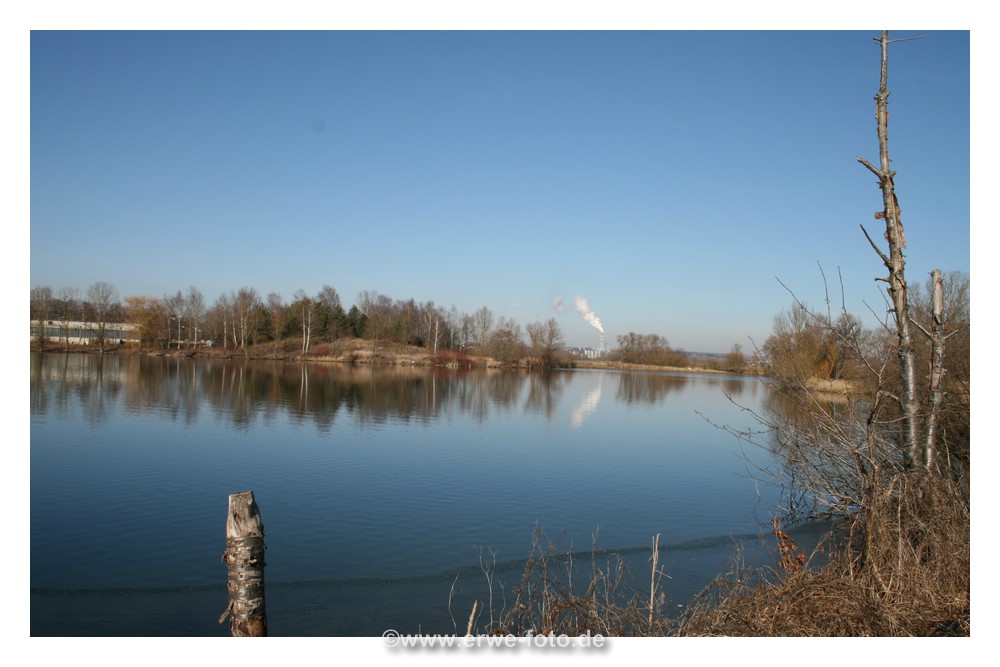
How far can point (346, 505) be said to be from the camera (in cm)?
1345

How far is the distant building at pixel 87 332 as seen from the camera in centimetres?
8181

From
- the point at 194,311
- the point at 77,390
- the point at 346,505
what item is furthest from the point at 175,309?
the point at 346,505

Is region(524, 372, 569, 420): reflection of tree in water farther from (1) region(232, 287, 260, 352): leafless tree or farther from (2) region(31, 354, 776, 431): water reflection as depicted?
(1) region(232, 287, 260, 352): leafless tree

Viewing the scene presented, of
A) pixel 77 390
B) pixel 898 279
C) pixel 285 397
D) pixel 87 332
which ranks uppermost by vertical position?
pixel 898 279

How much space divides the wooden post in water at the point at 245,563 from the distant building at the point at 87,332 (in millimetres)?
87354

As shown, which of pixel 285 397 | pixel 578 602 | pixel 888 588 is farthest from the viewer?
pixel 285 397

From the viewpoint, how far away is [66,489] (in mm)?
13711

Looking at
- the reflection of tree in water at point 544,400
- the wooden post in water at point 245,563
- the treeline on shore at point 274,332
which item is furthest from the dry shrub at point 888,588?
the treeline on shore at point 274,332

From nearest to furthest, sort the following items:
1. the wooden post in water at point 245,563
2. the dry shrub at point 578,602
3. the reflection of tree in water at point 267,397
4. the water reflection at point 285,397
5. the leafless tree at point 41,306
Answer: the wooden post in water at point 245,563 → the dry shrub at point 578,602 → the reflection of tree in water at point 267,397 → the water reflection at point 285,397 → the leafless tree at point 41,306

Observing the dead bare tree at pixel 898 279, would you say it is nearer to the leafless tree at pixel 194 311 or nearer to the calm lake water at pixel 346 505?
the calm lake water at pixel 346 505

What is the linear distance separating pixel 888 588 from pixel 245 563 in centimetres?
479

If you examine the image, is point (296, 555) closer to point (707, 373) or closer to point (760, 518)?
point (760, 518)

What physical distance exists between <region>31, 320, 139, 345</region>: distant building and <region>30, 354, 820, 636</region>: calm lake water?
62.1 m

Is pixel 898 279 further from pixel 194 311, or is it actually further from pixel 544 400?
pixel 194 311
